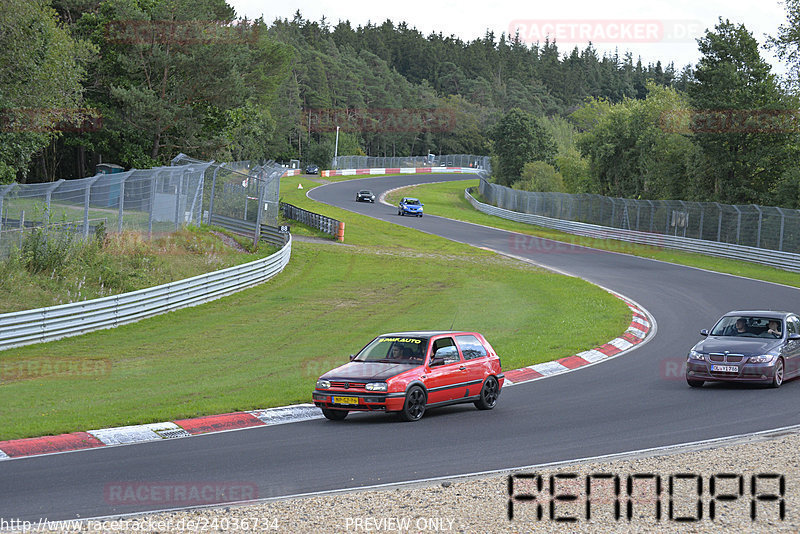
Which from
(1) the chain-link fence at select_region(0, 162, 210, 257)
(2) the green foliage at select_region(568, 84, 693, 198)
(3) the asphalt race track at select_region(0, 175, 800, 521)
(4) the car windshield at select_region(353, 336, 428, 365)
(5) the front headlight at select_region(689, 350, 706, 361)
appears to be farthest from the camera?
(2) the green foliage at select_region(568, 84, 693, 198)

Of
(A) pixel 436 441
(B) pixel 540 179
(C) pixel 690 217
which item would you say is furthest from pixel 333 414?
(B) pixel 540 179

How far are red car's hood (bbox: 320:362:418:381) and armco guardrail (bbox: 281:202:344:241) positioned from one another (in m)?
33.6

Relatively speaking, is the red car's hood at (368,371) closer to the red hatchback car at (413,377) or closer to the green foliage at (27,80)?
the red hatchback car at (413,377)

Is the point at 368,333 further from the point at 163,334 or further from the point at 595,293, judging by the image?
the point at 595,293

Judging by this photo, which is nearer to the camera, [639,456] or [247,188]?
[639,456]

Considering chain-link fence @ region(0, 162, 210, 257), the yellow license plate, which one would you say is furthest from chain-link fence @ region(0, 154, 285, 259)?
the yellow license plate

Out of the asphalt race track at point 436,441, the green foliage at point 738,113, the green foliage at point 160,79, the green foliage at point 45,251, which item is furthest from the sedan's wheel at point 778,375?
the green foliage at point 160,79

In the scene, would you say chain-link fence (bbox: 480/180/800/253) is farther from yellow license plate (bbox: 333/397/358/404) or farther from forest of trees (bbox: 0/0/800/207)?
yellow license plate (bbox: 333/397/358/404)

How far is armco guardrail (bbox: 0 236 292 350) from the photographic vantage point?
63.2 feet

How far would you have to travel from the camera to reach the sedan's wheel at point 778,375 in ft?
51.8

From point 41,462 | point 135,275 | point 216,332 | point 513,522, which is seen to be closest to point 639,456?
point 513,522

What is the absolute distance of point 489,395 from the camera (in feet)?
46.4

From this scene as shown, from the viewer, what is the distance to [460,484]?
28.6ft

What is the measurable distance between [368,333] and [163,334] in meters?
5.02
